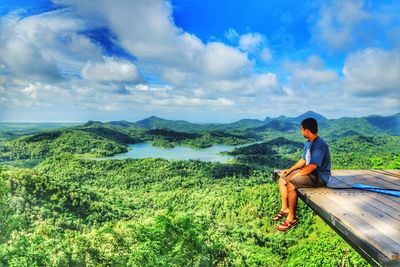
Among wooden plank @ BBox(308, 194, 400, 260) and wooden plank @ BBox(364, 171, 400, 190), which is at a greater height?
wooden plank @ BBox(364, 171, 400, 190)

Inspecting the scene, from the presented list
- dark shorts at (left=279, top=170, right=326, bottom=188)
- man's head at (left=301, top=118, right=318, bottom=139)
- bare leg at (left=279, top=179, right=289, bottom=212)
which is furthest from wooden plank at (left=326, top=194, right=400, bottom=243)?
man's head at (left=301, top=118, right=318, bottom=139)

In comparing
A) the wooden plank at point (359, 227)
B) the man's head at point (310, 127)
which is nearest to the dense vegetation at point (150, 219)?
the man's head at point (310, 127)

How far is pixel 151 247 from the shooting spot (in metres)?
10.0

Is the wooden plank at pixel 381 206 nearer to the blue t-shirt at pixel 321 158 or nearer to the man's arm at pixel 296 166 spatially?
the blue t-shirt at pixel 321 158

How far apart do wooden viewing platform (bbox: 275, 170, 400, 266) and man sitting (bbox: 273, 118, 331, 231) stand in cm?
12

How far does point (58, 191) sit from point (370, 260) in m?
43.5

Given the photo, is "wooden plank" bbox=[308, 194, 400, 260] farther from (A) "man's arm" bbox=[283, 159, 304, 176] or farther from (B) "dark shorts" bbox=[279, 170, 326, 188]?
(A) "man's arm" bbox=[283, 159, 304, 176]

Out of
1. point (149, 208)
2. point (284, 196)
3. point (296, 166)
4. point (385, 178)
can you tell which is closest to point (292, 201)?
point (284, 196)

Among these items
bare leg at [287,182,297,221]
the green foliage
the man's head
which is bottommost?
the green foliage

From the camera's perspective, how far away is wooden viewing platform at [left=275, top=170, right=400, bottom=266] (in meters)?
1.80

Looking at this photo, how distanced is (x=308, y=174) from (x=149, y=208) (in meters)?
48.6

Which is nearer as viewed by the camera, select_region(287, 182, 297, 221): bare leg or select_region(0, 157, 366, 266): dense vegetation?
select_region(287, 182, 297, 221): bare leg

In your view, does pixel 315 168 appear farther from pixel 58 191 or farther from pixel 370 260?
pixel 58 191

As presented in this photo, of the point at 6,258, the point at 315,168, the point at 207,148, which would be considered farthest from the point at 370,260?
the point at 207,148
